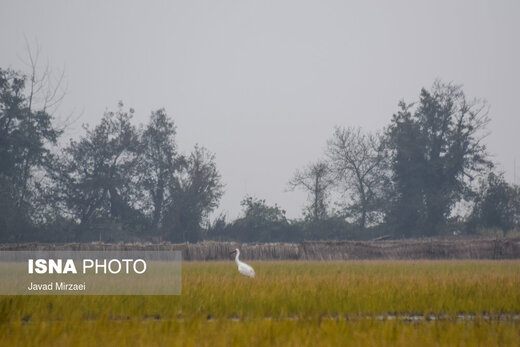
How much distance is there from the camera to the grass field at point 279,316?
6.41 metres

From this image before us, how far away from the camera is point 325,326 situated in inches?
285

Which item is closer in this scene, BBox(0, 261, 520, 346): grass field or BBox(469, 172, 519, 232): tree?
BBox(0, 261, 520, 346): grass field

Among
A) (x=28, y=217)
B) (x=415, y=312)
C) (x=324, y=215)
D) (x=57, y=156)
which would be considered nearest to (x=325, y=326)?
(x=415, y=312)

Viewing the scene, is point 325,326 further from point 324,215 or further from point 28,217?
point 324,215

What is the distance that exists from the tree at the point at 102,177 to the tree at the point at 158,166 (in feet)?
3.52

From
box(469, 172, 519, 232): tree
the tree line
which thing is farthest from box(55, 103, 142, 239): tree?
box(469, 172, 519, 232): tree

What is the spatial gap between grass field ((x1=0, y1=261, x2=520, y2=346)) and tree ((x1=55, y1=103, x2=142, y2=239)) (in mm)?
35652

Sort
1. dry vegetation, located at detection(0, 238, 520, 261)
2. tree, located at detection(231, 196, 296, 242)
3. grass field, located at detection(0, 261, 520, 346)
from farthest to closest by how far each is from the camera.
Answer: tree, located at detection(231, 196, 296, 242) → dry vegetation, located at detection(0, 238, 520, 261) → grass field, located at detection(0, 261, 520, 346)

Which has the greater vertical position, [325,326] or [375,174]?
[375,174]

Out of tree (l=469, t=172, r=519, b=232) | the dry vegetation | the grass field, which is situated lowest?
the grass field

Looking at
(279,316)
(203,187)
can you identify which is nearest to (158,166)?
(203,187)

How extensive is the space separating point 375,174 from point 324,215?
19.3 ft

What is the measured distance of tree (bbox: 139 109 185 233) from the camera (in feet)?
168

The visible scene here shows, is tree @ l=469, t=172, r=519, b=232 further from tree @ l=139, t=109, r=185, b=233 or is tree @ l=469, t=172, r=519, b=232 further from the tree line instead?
tree @ l=139, t=109, r=185, b=233
